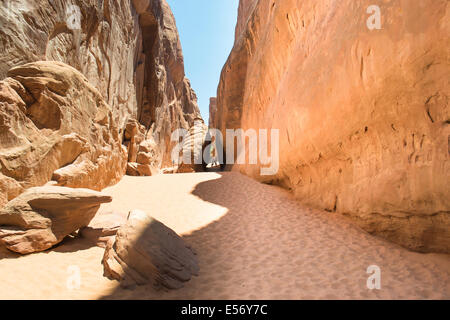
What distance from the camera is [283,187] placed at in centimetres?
866

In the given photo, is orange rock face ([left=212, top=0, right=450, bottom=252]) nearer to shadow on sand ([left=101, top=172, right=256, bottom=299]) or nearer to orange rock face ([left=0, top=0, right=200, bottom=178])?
shadow on sand ([left=101, top=172, right=256, bottom=299])

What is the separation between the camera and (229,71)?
56.0 feet

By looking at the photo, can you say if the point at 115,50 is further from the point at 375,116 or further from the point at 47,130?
the point at 375,116

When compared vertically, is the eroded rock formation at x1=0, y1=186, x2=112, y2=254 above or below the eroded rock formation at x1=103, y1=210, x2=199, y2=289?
above

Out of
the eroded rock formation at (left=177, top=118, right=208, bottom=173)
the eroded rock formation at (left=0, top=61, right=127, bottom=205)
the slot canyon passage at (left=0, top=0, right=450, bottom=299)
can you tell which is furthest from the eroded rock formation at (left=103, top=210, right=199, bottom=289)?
the eroded rock formation at (left=177, top=118, right=208, bottom=173)

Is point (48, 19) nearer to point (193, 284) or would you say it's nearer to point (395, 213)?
point (193, 284)

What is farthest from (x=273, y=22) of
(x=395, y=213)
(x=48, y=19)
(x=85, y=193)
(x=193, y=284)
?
(x=193, y=284)

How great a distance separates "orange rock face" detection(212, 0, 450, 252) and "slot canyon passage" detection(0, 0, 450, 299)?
2 cm

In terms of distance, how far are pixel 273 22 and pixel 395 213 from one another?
869 cm

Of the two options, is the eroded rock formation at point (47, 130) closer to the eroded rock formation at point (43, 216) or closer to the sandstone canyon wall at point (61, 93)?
the sandstone canyon wall at point (61, 93)

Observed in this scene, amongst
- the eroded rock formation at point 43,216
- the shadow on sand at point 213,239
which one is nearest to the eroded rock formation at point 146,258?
the shadow on sand at point 213,239

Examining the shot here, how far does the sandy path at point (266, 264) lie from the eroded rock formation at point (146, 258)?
147 mm

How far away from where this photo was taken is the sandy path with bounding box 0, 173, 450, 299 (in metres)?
3.00

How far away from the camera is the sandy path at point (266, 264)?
3.00m
